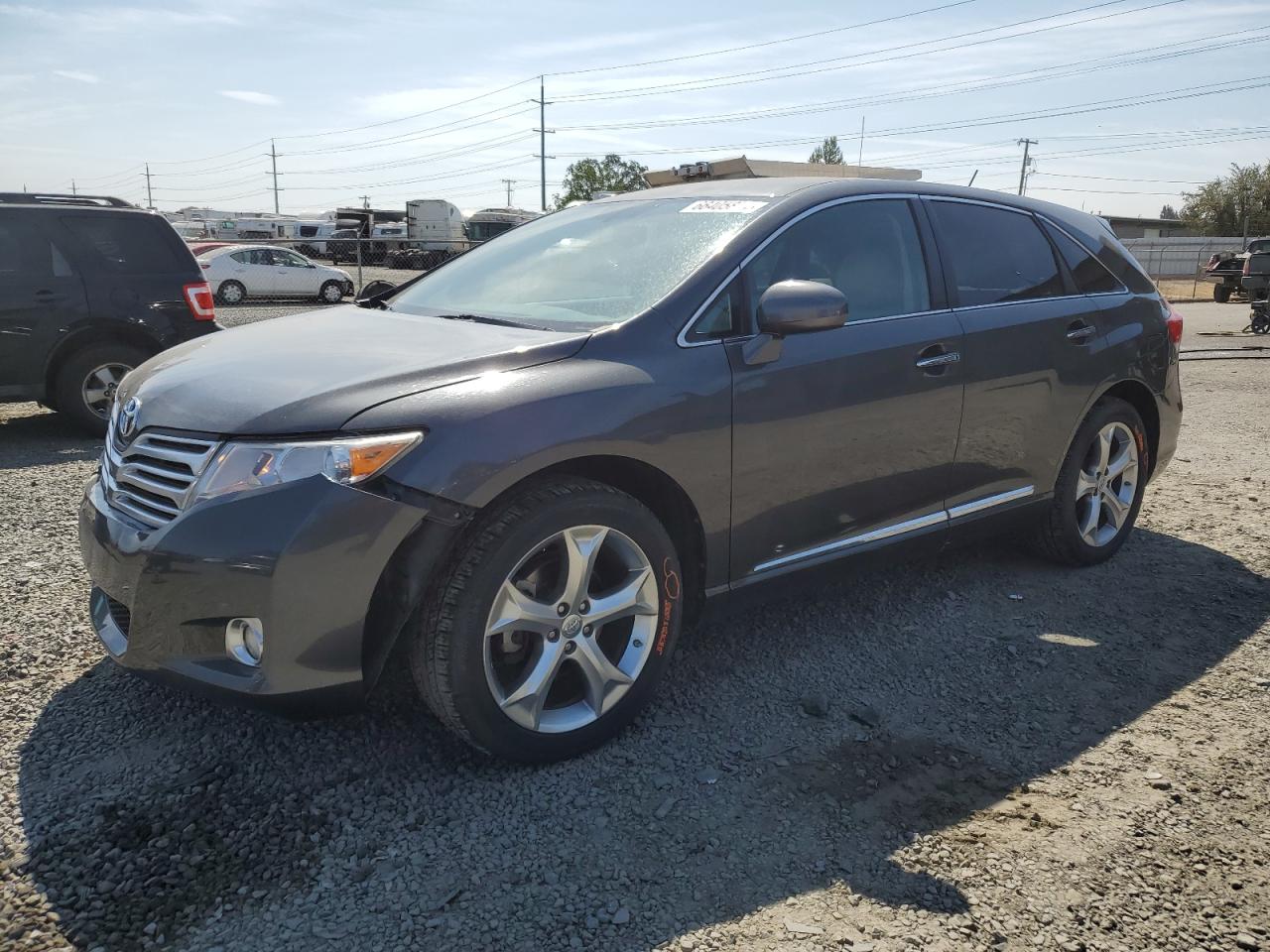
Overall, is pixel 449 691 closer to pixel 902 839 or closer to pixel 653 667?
pixel 653 667

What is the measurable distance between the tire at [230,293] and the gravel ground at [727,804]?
20564 mm

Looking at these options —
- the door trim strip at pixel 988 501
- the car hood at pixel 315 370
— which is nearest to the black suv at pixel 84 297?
the car hood at pixel 315 370

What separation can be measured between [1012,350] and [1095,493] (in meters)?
1.04

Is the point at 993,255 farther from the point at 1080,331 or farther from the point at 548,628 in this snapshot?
the point at 548,628

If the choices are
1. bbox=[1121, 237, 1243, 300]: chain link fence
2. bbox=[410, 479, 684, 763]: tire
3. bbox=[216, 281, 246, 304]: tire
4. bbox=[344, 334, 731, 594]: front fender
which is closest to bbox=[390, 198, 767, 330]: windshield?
bbox=[344, 334, 731, 594]: front fender

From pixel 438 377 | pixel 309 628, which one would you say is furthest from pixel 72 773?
pixel 438 377

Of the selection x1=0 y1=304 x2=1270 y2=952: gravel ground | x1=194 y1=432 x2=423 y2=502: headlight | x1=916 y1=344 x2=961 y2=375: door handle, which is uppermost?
x1=916 y1=344 x2=961 y2=375: door handle

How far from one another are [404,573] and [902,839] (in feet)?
4.84

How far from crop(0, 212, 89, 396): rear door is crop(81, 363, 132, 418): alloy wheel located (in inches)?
11.7

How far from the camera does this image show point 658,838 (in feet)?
8.14

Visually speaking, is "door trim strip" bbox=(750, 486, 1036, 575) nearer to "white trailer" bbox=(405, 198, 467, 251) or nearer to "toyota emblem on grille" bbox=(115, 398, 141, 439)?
"toyota emblem on grille" bbox=(115, 398, 141, 439)

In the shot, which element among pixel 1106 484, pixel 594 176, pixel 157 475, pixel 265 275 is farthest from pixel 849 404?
pixel 594 176

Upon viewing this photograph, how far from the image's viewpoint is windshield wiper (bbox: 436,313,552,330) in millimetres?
3130

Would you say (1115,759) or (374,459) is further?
(1115,759)
